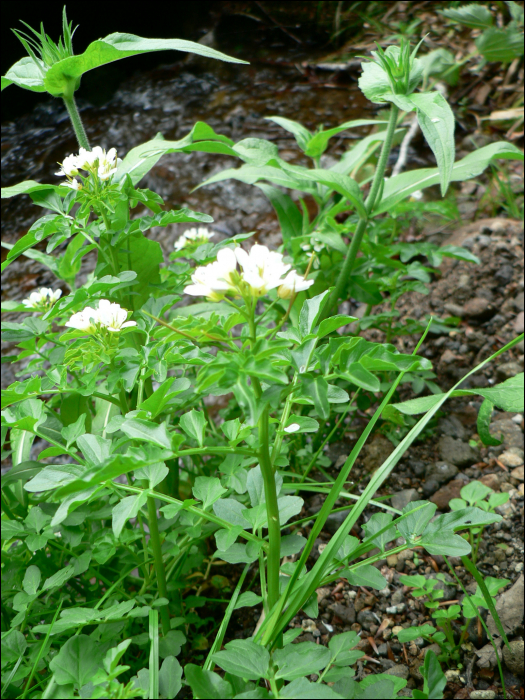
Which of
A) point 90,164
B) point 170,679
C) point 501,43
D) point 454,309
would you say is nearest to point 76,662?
point 170,679

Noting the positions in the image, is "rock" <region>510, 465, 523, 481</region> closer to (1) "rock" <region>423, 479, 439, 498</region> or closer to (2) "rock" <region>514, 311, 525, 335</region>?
(1) "rock" <region>423, 479, 439, 498</region>

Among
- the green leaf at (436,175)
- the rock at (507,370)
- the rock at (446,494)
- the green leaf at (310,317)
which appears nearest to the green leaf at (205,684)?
the green leaf at (310,317)

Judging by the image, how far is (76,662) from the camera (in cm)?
63

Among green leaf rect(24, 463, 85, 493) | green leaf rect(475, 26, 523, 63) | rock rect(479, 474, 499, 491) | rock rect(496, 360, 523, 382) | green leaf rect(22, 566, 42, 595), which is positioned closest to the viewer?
green leaf rect(24, 463, 85, 493)

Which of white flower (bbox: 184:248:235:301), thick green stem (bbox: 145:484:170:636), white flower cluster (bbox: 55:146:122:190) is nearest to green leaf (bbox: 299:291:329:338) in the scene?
white flower (bbox: 184:248:235:301)

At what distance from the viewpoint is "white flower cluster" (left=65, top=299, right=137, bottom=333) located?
765 mm

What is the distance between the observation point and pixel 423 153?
2809mm

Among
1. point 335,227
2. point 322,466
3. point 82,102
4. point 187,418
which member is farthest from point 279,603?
point 82,102

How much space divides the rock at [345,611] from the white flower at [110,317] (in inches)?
26.4

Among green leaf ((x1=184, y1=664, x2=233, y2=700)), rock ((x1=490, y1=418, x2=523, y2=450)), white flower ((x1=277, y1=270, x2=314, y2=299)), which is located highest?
white flower ((x1=277, y1=270, x2=314, y2=299))

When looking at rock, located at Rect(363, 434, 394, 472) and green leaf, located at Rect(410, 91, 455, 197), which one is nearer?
green leaf, located at Rect(410, 91, 455, 197)

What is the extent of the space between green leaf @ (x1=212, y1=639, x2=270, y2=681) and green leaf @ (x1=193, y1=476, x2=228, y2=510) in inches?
6.7

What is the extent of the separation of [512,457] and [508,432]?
0.08m

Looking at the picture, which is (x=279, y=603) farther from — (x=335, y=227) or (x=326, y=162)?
(x=326, y=162)
